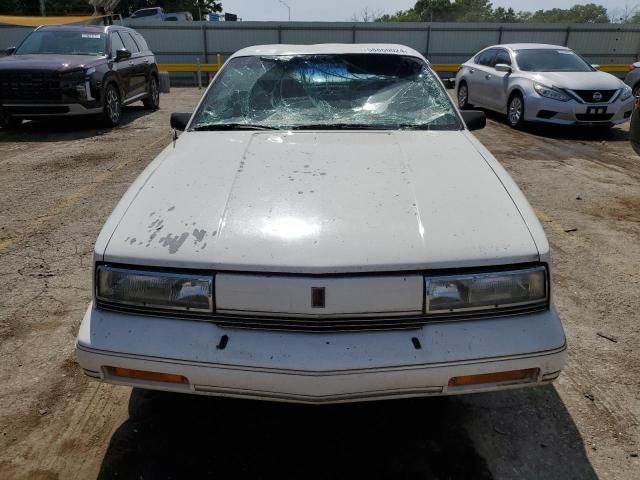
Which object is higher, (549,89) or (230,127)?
(230,127)

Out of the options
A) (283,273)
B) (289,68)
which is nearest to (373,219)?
(283,273)

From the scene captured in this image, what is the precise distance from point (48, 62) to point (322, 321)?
8793mm

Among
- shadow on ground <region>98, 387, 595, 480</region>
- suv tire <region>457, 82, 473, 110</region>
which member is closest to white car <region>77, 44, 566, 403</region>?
shadow on ground <region>98, 387, 595, 480</region>

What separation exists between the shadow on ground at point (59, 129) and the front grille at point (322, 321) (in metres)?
8.03

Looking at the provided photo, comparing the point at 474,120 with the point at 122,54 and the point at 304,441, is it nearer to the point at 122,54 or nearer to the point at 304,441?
the point at 304,441

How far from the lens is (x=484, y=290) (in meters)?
1.92

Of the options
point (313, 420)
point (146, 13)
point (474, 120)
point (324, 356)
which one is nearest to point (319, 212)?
point (324, 356)

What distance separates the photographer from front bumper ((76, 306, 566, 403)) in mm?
1811

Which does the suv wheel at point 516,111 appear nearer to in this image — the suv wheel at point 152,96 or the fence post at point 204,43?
the suv wheel at point 152,96

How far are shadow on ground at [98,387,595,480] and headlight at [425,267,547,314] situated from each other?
0.72 meters

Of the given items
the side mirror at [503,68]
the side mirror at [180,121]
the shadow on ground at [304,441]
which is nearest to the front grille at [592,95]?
the side mirror at [503,68]

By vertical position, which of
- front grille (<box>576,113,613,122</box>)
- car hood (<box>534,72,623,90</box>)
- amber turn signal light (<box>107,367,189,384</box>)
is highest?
car hood (<box>534,72,623,90</box>)

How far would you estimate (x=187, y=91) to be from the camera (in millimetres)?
16797

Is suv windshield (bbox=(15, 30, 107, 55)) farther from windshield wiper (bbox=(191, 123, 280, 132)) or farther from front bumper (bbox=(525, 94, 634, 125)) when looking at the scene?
front bumper (bbox=(525, 94, 634, 125))
